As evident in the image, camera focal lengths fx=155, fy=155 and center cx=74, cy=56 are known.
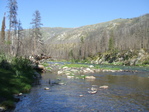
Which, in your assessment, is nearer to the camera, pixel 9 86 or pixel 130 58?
pixel 9 86

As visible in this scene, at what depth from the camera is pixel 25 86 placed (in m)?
16.5

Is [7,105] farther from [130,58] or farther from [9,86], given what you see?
[130,58]

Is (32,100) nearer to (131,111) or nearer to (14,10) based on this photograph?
(131,111)

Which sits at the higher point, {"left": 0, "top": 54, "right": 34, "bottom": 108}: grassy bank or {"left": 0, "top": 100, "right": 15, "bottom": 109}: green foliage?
{"left": 0, "top": 54, "right": 34, "bottom": 108}: grassy bank

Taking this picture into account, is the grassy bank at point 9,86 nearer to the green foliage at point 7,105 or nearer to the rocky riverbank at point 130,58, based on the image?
the green foliage at point 7,105

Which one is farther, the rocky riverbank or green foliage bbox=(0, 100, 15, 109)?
the rocky riverbank

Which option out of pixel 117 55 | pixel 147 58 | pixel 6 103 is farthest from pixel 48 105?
pixel 117 55

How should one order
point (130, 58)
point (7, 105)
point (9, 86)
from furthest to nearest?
1. point (130, 58)
2. point (9, 86)
3. point (7, 105)

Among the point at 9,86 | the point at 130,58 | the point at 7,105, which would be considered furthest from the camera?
the point at 130,58

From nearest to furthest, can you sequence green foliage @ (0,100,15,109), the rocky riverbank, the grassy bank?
green foliage @ (0,100,15,109)
the grassy bank
the rocky riverbank

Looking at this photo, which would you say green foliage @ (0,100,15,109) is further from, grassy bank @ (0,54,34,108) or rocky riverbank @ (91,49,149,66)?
rocky riverbank @ (91,49,149,66)

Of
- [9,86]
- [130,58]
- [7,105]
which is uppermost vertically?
[130,58]

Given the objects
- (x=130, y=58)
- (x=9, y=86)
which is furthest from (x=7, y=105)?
(x=130, y=58)

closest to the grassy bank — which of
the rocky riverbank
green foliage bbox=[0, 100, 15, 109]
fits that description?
green foliage bbox=[0, 100, 15, 109]
